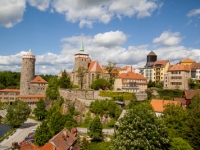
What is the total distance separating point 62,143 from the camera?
934 inches

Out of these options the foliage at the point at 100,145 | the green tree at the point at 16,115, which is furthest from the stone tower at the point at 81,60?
the foliage at the point at 100,145

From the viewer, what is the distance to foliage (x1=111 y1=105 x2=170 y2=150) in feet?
63.5

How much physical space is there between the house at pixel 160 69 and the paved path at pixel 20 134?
4284 cm

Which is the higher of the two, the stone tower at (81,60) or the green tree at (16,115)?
the stone tower at (81,60)

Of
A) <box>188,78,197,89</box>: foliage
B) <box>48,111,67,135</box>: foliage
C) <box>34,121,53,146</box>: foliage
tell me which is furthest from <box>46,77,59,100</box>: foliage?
<box>188,78,197,89</box>: foliage

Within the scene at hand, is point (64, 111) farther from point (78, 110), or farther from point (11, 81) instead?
point (11, 81)

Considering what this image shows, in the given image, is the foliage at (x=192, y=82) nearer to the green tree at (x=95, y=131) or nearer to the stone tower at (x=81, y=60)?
the stone tower at (x=81, y=60)

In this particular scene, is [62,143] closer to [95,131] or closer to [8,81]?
[95,131]

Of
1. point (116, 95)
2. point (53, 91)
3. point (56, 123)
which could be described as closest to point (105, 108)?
point (116, 95)

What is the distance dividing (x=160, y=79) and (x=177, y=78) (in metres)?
14.5

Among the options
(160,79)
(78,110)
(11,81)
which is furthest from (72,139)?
(11,81)

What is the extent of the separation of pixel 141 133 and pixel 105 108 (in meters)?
25.9

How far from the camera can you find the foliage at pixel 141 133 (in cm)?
1936

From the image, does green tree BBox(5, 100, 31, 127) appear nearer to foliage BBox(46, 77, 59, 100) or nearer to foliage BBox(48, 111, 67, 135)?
foliage BBox(46, 77, 59, 100)
